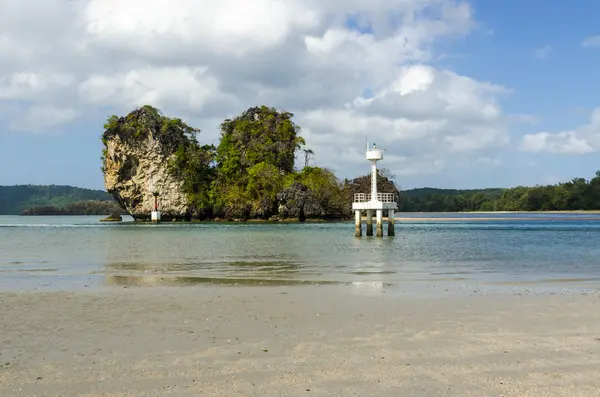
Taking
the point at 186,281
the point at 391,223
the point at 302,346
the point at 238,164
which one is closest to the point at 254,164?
the point at 238,164

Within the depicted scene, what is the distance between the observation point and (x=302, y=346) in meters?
8.72

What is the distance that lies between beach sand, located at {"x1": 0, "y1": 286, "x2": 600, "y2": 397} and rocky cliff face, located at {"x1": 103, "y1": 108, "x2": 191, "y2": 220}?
96721 millimetres

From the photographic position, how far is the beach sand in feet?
22.1

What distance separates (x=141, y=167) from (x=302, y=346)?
10643cm

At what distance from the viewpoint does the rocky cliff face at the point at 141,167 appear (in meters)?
107

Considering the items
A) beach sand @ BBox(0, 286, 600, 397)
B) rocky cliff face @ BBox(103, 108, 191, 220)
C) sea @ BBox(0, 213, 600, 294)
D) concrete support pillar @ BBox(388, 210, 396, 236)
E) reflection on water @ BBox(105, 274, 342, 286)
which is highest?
rocky cliff face @ BBox(103, 108, 191, 220)

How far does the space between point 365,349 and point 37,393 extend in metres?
4.68

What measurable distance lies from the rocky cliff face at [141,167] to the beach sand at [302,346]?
96.7m

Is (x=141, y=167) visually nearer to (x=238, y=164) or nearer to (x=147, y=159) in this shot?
A: (x=147, y=159)

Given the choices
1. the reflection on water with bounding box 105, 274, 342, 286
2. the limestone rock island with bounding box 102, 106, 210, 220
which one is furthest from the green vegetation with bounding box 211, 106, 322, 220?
the reflection on water with bounding box 105, 274, 342, 286

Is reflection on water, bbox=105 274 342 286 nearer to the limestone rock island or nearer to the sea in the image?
the sea

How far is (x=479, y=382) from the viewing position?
679 cm

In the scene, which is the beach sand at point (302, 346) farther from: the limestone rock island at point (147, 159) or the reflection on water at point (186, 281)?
the limestone rock island at point (147, 159)

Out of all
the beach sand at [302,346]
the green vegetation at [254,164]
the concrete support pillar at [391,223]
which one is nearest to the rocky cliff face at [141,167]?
the green vegetation at [254,164]
